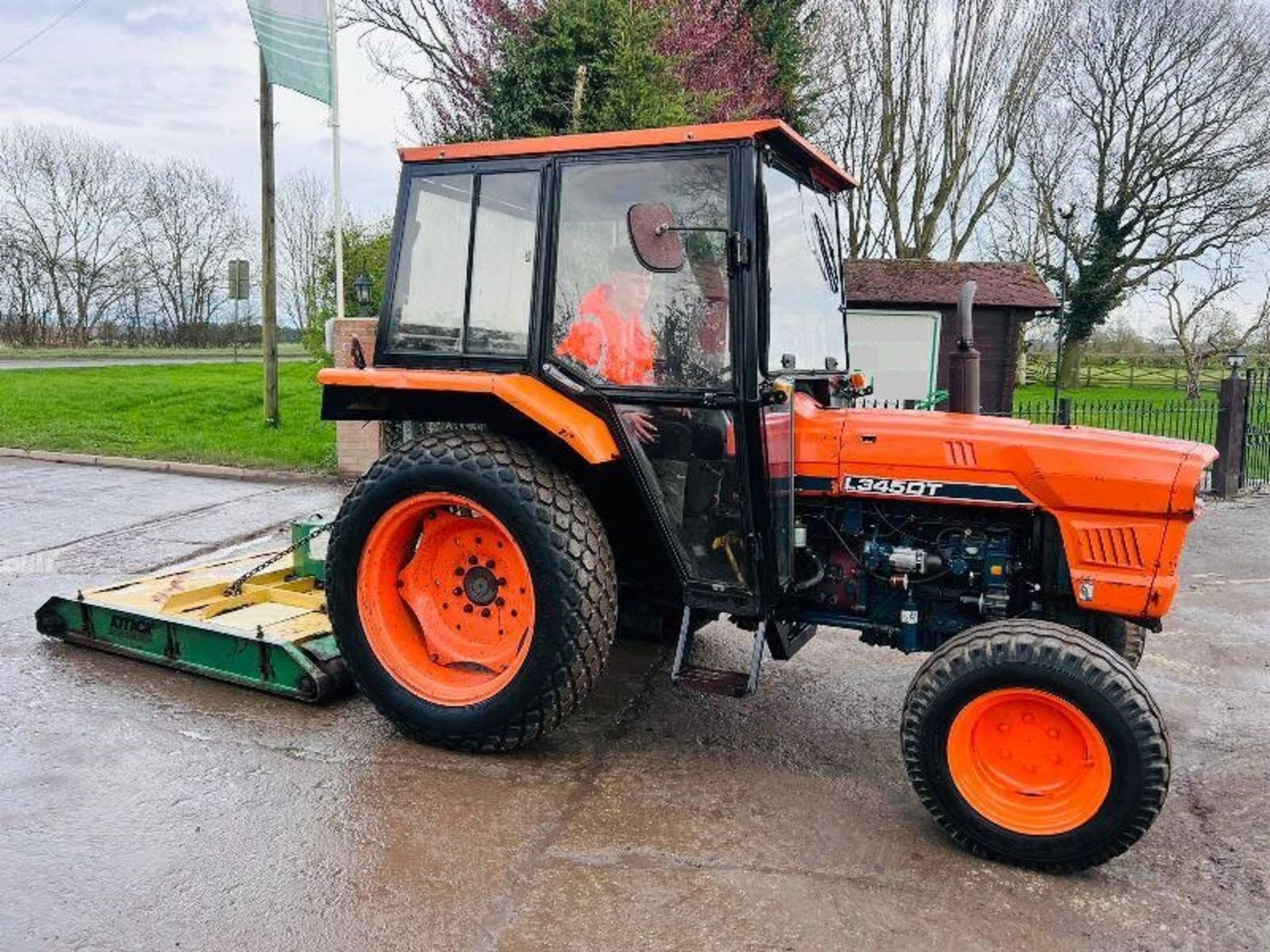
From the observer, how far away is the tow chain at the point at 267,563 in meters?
5.14

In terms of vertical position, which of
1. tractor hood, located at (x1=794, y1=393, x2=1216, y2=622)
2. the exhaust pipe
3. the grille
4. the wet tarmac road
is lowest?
the wet tarmac road

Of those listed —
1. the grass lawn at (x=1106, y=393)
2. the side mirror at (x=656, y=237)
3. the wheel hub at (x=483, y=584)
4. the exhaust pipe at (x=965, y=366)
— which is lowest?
the wheel hub at (x=483, y=584)

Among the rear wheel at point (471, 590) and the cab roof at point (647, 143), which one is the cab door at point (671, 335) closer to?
the cab roof at point (647, 143)

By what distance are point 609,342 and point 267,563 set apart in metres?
2.67

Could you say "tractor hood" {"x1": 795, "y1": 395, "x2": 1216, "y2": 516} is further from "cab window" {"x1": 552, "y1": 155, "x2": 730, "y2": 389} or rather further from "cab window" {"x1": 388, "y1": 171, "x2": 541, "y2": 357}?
"cab window" {"x1": 388, "y1": 171, "x2": 541, "y2": 357}

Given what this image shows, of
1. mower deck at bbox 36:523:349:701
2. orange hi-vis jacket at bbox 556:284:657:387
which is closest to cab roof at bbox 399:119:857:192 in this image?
orange hi-vis jacket at bbox 556:284:657:387

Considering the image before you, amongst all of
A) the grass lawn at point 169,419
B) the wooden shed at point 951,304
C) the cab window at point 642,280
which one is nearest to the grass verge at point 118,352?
the grass lawn at point 169,419

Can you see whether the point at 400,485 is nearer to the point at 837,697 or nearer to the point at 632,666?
the point at 632,666

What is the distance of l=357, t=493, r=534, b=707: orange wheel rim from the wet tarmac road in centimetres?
32

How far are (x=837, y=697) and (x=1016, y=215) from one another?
23.2 metres

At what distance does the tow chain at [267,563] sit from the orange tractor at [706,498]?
1308 mm

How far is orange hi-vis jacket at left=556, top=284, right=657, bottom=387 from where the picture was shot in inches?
147

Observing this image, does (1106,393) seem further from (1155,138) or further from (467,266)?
(467,266)

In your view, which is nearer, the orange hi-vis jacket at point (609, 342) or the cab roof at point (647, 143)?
the cab roof at point (647, 143)
